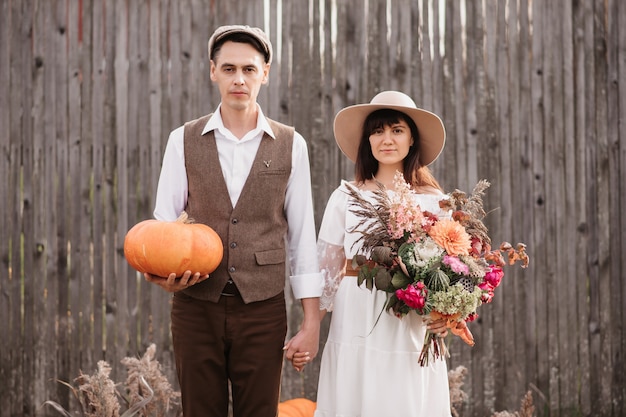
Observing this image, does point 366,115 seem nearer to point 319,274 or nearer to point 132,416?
point 319,274

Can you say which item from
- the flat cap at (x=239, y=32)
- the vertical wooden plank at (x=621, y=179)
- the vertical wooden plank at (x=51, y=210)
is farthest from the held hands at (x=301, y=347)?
the vertical wooden plank at (x=621, y=179)

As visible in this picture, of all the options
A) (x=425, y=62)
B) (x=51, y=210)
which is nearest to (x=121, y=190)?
(x=51, y=210)

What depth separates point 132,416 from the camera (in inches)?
129

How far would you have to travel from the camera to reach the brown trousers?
9.21 ft

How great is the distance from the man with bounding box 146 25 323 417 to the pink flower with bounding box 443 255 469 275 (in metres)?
0.64

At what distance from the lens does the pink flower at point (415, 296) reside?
8.70 ft

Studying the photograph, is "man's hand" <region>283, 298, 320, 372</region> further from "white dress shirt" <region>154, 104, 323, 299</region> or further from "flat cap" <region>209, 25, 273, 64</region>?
"flat cap" <region>209, 25, 273, 64</region>

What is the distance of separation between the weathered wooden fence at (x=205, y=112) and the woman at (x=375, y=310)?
1063 millimetres

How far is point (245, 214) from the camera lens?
2820 mm

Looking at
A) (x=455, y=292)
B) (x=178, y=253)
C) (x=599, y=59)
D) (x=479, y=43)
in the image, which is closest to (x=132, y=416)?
(x=178, y=253)

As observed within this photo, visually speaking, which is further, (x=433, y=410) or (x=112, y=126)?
(x=112, y=126)

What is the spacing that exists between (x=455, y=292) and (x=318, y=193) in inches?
75.9

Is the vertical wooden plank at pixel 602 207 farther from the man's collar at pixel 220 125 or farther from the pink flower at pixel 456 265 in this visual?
the man's collar at pixel 220 125

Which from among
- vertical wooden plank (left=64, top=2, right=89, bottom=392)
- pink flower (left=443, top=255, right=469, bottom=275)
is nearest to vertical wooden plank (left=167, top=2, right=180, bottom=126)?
vertical wooden plank (left=64, top=2, right=89, bottom=392)
